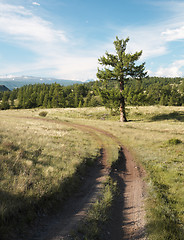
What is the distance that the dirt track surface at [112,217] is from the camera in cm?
505

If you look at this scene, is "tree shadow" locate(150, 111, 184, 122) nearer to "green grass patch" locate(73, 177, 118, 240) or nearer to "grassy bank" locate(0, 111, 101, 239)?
"grassy bank" locate(0, 111, 101, 239)

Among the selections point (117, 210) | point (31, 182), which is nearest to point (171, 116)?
point (117, 210)

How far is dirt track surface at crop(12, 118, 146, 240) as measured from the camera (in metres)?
5.05

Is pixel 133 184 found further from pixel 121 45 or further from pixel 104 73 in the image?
pixel 121 45

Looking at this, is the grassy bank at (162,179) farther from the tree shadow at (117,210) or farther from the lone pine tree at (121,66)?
the lone pine tree at (121,66)

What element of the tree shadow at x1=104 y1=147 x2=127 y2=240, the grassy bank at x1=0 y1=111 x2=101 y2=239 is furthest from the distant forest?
the grassy bank at x1=0 y1=111 x2=101 y2=239

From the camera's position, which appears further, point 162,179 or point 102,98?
point 102,98

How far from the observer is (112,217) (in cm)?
625

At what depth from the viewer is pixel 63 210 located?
6.23m

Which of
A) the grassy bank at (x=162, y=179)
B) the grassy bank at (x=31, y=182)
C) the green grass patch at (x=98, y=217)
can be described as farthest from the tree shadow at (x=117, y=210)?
the grassy bank at (x=31, y=182)

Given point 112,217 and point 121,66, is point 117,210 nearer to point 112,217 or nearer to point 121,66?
point 112,217

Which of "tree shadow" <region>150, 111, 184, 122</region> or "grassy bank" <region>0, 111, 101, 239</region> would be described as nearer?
"grassy bank" <region>0, 111, 101, 239</region>

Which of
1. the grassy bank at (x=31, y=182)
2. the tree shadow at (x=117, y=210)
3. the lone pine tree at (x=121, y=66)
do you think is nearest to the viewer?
the grassy bank at (x=31, y=182)

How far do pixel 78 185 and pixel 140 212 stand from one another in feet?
11.1
